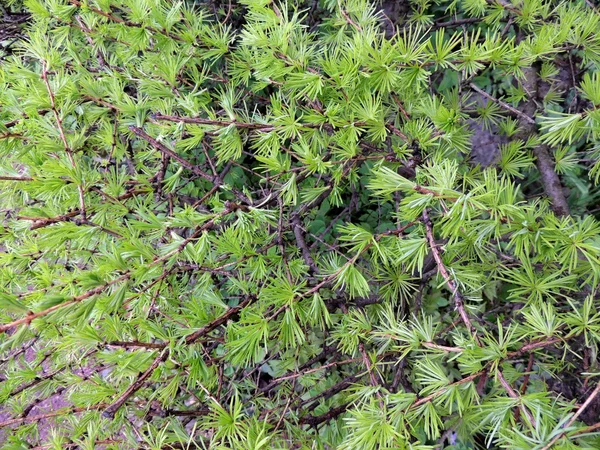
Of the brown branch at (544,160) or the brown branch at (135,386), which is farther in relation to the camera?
the brown branch at (544,160)

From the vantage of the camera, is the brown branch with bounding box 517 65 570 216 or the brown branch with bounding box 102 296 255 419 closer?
the brown branch with bounding box 102 296 255 419

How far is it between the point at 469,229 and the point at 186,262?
628mm

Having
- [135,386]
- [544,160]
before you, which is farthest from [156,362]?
[544,160]

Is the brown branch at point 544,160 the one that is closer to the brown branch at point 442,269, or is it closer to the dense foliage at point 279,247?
the dense foliage at point 279,247

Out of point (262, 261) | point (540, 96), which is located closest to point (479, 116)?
point (540, 96)

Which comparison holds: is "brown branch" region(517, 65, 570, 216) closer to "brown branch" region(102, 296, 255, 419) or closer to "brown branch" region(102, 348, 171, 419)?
"brown branch" region(102, 296, 255, 419)

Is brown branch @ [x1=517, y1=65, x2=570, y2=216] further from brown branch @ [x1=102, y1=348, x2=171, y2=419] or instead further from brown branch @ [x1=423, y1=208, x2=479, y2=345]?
brown branch @ [x1=102, y1=348, x2=171, y2=419]

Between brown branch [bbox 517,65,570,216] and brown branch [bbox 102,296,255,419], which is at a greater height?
brown branch [bbox 517,65,570,216]

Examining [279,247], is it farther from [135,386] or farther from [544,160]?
[544,160]

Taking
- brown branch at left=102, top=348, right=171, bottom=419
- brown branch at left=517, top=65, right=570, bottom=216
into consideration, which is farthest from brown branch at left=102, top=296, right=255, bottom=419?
brown branch at left=517, top=65, right=570, bottom=216

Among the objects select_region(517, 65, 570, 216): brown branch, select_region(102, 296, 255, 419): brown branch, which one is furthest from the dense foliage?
select_region(517, 65, 570, 216): brown branch

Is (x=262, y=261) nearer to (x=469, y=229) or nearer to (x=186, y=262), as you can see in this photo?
(x=186, y=262)

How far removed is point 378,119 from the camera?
Answer: 943 mm

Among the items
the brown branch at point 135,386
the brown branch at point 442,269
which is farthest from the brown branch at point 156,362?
the brown branch at point 442,269
